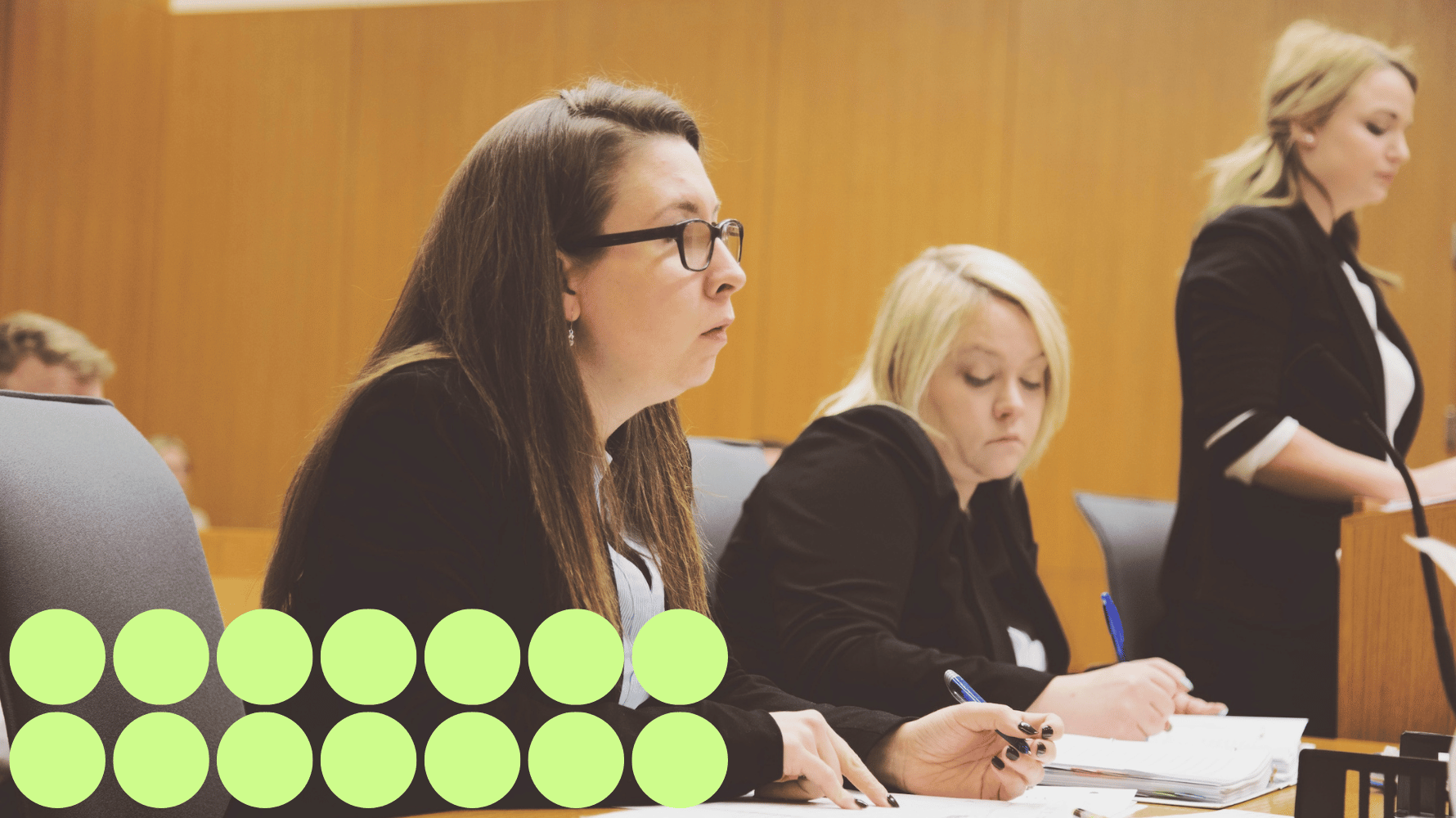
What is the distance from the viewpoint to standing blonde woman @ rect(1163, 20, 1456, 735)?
1699 mm

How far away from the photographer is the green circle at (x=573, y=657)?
96 centimetres

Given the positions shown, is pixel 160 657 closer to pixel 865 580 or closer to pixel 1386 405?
pixel 865 580

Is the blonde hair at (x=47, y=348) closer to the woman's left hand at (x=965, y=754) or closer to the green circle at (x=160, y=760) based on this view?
the green circle at (x=160, y=760)

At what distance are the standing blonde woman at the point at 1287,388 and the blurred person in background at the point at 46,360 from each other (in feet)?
10.9

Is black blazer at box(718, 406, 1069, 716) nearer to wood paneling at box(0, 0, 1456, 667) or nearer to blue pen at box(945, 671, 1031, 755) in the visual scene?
blue pen at box(945, 671, 1031, 755)

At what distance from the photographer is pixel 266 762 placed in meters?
0.92

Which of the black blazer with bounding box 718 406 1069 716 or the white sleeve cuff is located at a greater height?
the white sleeve cuff

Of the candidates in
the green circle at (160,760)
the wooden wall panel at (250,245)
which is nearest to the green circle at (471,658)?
the green circle at (160,760)

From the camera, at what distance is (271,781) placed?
3.04ft

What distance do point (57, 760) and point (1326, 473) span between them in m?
1.54

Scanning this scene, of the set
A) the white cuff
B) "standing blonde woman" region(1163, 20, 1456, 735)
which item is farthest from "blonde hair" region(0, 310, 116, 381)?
the white cuff

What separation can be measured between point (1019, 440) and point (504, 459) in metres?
0.92

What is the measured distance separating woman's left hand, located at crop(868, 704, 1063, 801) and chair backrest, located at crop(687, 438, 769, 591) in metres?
0.55

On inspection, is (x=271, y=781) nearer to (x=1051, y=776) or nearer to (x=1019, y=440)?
(x=1051, y=776)
